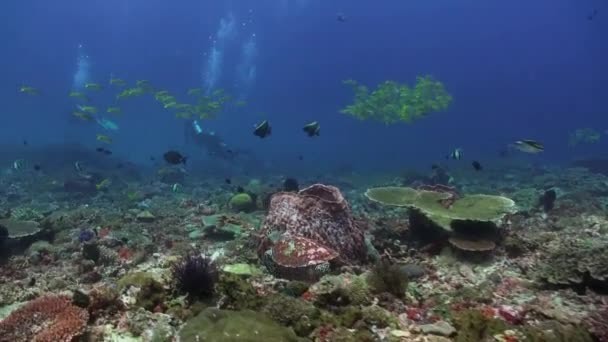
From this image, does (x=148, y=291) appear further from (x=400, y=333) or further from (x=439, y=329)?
(x=439, y=329)

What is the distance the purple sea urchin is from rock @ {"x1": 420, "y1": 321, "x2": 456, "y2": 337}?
294 centimetres

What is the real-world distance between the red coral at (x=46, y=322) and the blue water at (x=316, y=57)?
80.1 meters

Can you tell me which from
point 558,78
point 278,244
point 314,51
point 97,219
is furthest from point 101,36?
point 558,78

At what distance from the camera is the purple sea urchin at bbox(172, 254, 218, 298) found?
5.56 metres

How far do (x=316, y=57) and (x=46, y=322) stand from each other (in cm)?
11944

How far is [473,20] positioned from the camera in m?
114

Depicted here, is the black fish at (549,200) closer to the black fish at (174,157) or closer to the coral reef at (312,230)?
the coral reef at (312,230)

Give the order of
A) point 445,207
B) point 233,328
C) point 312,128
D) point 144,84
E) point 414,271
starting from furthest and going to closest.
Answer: point 144,84, point 312,128, point 445,207, point 414,271, point 233,328

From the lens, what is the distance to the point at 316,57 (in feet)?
389

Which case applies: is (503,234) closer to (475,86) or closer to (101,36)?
(101,36)

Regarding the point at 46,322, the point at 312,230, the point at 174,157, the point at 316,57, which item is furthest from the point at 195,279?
the point at 316,57

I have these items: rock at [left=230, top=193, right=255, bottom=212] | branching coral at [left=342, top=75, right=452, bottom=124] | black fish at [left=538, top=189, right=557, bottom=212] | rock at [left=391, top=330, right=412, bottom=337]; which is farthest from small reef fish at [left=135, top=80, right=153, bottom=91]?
rock at [left=391, top=330, right=412, bottom=337]

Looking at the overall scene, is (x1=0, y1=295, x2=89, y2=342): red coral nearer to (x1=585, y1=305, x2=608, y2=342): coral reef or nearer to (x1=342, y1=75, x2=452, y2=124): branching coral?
(x1=585, y1=305, x2=608, y2=342): coral reef

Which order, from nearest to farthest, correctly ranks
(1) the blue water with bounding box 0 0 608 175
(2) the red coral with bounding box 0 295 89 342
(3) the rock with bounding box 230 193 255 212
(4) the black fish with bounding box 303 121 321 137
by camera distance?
(2) the red coral with bounding box 0 295 89 342, (4) the black fish with bounding box 303 121 321 137, (3) the rock with bounding box 230 193 255 212, (1) the blue water with bounding box 0 0 608 175
